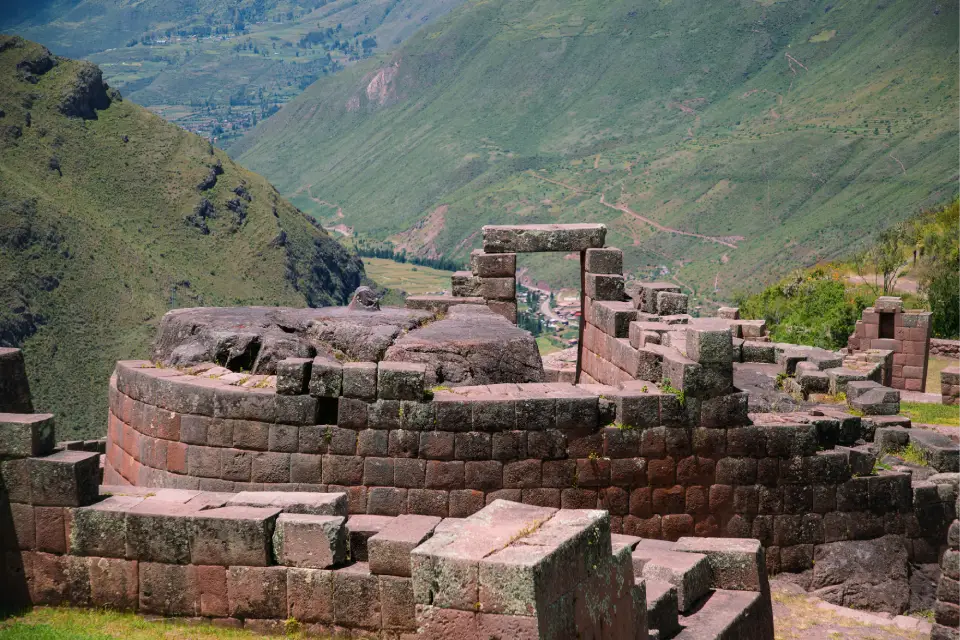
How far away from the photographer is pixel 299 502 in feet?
41.0

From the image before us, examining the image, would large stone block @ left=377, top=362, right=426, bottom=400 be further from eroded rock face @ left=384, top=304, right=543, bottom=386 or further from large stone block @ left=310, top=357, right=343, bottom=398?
eroded rock face @ left=384, top=304, right=543, bottom=386

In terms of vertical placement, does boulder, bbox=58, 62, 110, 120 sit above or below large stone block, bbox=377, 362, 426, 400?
above

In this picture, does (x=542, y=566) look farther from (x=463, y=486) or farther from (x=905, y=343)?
(x=905, y=343)

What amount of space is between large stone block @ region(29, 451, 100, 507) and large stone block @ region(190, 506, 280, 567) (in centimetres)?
129

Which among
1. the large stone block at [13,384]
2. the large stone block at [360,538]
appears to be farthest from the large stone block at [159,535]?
the large stone block at [13,384]

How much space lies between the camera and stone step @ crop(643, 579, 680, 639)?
36.5ft

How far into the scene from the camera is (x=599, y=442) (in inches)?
600

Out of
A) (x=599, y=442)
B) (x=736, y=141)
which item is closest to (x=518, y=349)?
(x=599, y=442)

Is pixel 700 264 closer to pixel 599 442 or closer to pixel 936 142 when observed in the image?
pixel 936 142

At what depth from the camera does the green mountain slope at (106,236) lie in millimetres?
87812

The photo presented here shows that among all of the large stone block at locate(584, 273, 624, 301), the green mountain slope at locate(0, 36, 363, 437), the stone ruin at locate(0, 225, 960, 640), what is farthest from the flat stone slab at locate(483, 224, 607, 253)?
the green mountain slope at locate(0, 36, 363, 437)

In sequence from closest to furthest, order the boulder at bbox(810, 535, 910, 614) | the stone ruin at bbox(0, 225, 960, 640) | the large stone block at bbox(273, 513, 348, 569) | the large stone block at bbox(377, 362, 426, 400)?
the stone ruin at bbox(0, 225, 960, 640), the large stone block at bbox(273, 513, 348, 569), the large stone block at bbox(377, 362, 426, 400), the boulder at bbox(810, 535, 910, 614)

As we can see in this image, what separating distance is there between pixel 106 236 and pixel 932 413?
284 feet

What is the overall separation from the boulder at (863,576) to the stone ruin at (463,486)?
34mm
